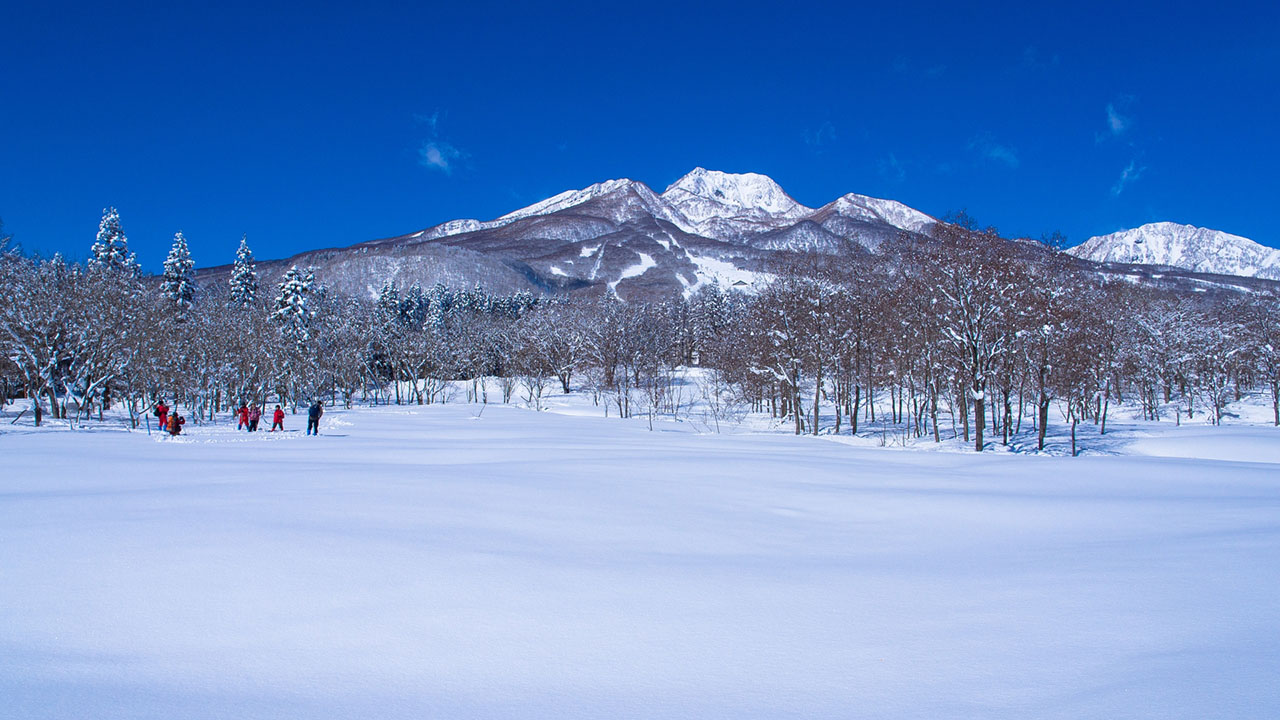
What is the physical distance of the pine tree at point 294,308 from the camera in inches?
2222

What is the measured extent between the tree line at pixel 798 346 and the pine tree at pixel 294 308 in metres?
0.19

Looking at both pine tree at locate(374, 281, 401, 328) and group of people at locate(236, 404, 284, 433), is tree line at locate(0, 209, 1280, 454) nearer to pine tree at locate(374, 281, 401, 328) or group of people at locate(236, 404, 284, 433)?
pine tree at locate(374, 281, 401, 328)

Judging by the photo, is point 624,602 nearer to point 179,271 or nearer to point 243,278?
point 179,271

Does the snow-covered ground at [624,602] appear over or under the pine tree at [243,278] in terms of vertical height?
under

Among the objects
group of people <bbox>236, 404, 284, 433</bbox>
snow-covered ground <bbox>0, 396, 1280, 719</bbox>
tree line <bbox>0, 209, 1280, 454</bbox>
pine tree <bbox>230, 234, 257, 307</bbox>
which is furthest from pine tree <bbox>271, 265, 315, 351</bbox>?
snow-covered ground <bbox>0, 396, 1280, 719</bbox>

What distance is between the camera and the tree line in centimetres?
2720

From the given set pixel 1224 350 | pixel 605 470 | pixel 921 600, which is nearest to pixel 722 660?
pixel 921 600

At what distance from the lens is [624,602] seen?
480cm

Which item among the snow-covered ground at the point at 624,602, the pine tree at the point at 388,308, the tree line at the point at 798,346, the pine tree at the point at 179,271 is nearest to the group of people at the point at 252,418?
the tree line at the point at 798,346

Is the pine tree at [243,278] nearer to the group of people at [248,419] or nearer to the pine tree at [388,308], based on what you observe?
the pine tree at [388,308]

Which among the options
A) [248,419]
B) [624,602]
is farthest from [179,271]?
[624,602]

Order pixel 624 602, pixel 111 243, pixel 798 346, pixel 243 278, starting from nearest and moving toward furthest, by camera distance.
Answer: pixel 624 602 < pixel 798 346 < pixel 111 243 < pixel 243 278

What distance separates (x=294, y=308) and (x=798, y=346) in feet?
159

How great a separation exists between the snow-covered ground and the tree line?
63.6ft
